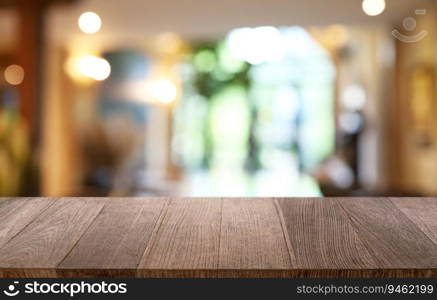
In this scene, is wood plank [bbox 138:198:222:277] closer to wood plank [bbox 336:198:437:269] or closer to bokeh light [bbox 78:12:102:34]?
wood plank [bbox 336:198:437:269]

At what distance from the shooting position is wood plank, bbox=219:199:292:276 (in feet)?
2.14

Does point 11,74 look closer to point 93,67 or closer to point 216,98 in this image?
point 93,67

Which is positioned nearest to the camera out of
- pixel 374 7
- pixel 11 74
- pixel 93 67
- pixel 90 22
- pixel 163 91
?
pixel 374 7

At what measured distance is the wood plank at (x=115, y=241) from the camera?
64 centimetres

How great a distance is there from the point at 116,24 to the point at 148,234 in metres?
5.10

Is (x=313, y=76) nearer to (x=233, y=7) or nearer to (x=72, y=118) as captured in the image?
(x=72, y=118)

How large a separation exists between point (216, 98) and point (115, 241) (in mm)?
8620

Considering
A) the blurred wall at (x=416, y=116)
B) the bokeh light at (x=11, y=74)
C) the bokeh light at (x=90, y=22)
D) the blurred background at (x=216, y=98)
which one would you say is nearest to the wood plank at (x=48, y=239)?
the blurred background at (x=216, y=98)

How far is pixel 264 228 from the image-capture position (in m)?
0.78

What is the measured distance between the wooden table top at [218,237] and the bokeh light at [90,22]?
4.63m

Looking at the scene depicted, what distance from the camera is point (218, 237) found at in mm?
746

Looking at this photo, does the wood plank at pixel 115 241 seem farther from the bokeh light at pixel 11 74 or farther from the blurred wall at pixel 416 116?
the bokeh light at pixel 11 74

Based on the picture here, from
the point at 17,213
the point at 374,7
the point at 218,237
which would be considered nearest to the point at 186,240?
the point at 218,237

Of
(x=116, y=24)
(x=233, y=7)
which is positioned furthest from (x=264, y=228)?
(x=116, y=24)
